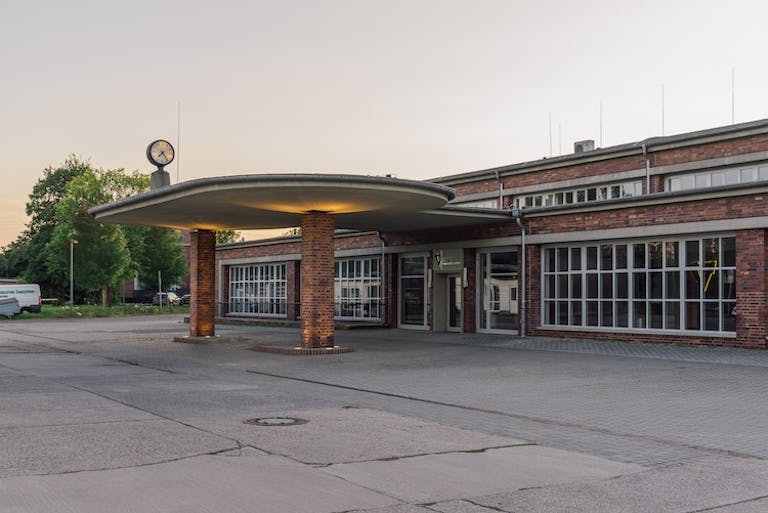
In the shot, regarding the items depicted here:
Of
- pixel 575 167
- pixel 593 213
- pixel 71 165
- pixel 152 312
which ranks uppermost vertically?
pixel 71 165

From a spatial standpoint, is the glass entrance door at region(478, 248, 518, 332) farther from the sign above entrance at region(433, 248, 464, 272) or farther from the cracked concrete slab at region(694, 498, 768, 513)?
the cracked concrete slab at region(694, 498, 768, 513)

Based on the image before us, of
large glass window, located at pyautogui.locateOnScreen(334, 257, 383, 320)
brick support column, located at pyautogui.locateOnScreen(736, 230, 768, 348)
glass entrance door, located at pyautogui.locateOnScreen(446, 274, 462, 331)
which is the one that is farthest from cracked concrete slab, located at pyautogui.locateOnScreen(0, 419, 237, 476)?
large glass window, located at pyautogui.locateOnScreen(334, 257, 383, 320)

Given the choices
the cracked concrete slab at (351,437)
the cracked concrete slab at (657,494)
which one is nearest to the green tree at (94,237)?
the cracked concrete slab at (351,437)

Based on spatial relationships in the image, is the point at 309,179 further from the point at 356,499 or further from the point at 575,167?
the point at 575,167

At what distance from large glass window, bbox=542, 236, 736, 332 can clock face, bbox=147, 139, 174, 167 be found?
12.4m

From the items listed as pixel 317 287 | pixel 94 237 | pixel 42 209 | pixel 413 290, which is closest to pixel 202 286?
pixel 317 287

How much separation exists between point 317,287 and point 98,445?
511 inches

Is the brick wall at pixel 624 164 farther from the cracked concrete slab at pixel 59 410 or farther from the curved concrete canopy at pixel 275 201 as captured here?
the cracked concrete slab at pixel 59 410

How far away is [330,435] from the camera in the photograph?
934 centimetres

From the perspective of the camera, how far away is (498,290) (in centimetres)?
2762

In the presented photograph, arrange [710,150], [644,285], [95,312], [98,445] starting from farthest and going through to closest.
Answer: [95,312] < [710,150] < [644,285] < [98,445]

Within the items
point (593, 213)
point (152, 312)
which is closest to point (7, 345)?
point (593, 213)

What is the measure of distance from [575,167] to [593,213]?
8791mm

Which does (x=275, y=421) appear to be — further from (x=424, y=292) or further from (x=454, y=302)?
(x=424, y=292)
